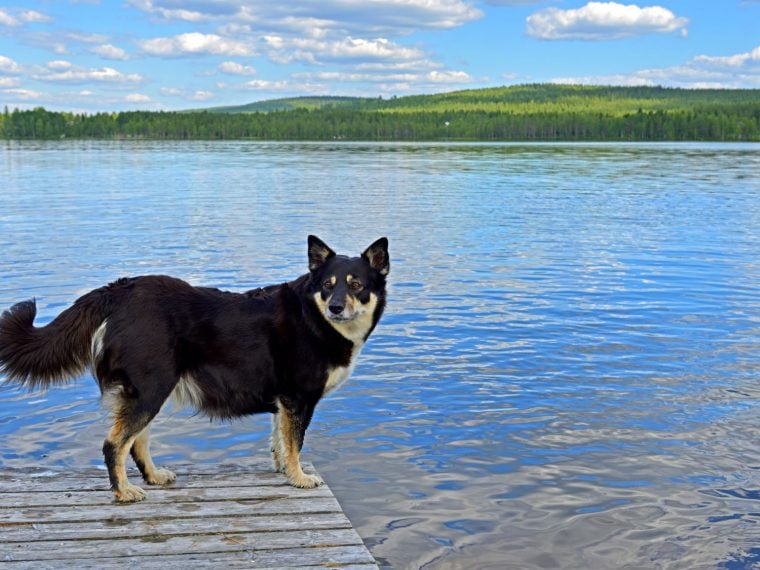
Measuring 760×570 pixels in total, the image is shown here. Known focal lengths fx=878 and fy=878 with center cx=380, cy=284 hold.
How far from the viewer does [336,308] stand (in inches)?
257

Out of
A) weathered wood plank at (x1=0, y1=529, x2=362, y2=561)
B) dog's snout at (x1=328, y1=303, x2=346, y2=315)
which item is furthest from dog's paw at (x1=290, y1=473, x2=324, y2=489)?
dog's snout at (x1=328, y1=303, x2=346, y2=315)

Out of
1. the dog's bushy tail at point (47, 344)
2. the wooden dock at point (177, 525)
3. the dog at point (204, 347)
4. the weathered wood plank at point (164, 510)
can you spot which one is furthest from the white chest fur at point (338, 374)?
the dog's bushy tail at point (47, 344)

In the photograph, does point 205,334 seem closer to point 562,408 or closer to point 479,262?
point 562,408

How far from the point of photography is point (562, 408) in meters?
10.1

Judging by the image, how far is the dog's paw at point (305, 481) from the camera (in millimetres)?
6582

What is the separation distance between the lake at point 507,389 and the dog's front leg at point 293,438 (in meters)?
0.79

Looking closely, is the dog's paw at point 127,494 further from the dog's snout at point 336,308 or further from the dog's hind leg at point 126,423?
the dog's snout at point 336,308

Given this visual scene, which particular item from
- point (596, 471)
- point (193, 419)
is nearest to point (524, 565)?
point (596, 471)

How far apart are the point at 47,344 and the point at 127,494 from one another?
1177mm

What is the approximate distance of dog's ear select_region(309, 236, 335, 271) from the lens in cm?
686

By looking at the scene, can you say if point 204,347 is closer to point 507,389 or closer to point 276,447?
point 276,447

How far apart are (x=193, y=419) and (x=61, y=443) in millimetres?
1413

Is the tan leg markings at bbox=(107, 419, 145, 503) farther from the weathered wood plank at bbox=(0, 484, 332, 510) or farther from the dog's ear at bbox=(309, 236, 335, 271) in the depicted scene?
the dog's ear at bbox=(309, 236, 335, 271)

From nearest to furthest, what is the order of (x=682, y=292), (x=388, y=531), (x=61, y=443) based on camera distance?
(x=388, y=531) → (x=61, y=443) → (x=682, y=292)
